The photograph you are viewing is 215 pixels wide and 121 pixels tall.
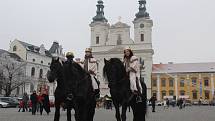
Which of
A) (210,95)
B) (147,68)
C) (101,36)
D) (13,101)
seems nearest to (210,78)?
(210,95)

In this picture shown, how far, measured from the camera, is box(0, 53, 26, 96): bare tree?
6175cm

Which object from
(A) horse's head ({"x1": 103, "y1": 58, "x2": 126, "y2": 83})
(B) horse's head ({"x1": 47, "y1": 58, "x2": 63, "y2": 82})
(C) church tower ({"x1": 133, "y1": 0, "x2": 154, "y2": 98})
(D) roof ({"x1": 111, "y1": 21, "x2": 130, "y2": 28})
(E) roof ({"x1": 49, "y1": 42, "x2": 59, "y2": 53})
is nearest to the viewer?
(A) horse's head ({"x1": 103, "y1": 58, "x2": 126, "y2": 83})

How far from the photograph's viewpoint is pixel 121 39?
89000 mm

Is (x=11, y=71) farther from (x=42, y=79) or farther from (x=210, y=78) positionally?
(x=210, y=78)

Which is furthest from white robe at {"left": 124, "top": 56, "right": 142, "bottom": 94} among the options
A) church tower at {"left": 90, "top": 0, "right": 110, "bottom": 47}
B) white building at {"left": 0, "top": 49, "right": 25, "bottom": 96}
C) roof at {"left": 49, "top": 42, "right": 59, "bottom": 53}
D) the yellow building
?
roof at {"left": 49, "top": 42, "right": 59, "bottom": 53}

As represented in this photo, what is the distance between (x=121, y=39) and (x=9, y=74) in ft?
114

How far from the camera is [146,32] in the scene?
87.9 meters

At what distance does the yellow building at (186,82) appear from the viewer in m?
86.0

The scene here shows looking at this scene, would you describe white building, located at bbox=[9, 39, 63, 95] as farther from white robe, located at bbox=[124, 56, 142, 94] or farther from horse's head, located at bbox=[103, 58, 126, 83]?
horse's head, located at bbox=[103, 58, 126, 83]

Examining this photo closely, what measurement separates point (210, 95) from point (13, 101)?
55576 millimetres

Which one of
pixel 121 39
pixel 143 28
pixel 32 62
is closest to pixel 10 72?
pixel 32 62

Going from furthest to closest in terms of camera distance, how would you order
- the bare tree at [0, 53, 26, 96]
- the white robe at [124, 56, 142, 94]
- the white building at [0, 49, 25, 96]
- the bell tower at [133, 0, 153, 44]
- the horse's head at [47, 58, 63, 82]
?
1. the bell tower at [133, 0, 153, 44]
2. the white building at [0, 49, 25, 96]
3. the bare tree at [0, 53, 26, 96]
4. the horse's head at [47, 58, 63, 82]
5. the white robe at [124, 56, 142, 94]

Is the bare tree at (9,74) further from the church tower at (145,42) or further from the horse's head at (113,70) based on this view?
the horse's head at (113,70)

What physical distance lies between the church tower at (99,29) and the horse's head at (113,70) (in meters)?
81.7
